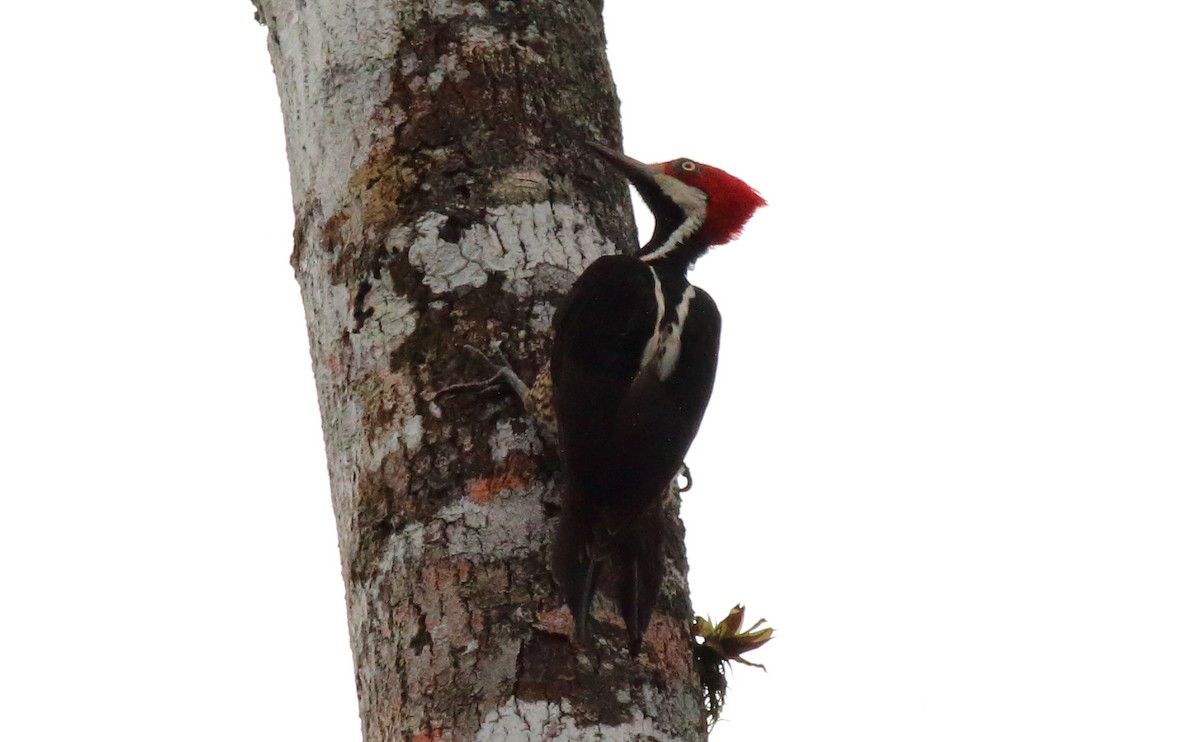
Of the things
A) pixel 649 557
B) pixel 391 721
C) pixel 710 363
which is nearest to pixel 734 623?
pixel 649 557

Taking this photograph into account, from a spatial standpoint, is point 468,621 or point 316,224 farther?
point 316,224

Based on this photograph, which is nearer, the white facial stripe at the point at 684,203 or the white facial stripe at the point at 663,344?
the white facial stripe at the point at 663,344

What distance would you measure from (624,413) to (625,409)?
0.5 inches

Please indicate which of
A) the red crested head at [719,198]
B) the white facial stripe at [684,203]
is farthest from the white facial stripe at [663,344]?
the red crested head at [719,198]

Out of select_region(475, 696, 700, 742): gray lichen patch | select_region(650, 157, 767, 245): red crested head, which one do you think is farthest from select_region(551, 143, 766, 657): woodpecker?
select_region(650, 157, 767, 245): red crested head

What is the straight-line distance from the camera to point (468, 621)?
250cm

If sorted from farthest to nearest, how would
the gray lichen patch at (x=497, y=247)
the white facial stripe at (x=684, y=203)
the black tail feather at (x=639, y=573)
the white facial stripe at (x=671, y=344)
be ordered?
the white facial stripe at (x=684, y=203)
the white facial stripe at (x=671, y=344)
the gray lichen patch at (x=497, y=247)
the black tail feather at (x=639, y=573)

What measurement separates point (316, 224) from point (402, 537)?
0.86 metres

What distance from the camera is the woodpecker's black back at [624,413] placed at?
106 inches

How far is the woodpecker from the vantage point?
2.69 metres

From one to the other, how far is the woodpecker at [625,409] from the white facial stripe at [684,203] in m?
0.32

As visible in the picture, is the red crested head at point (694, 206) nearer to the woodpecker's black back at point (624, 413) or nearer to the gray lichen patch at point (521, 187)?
the woodpecker's black back at point (624, 413)

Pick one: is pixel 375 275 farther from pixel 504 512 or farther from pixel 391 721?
pixel 391 721

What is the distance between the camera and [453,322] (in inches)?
115
